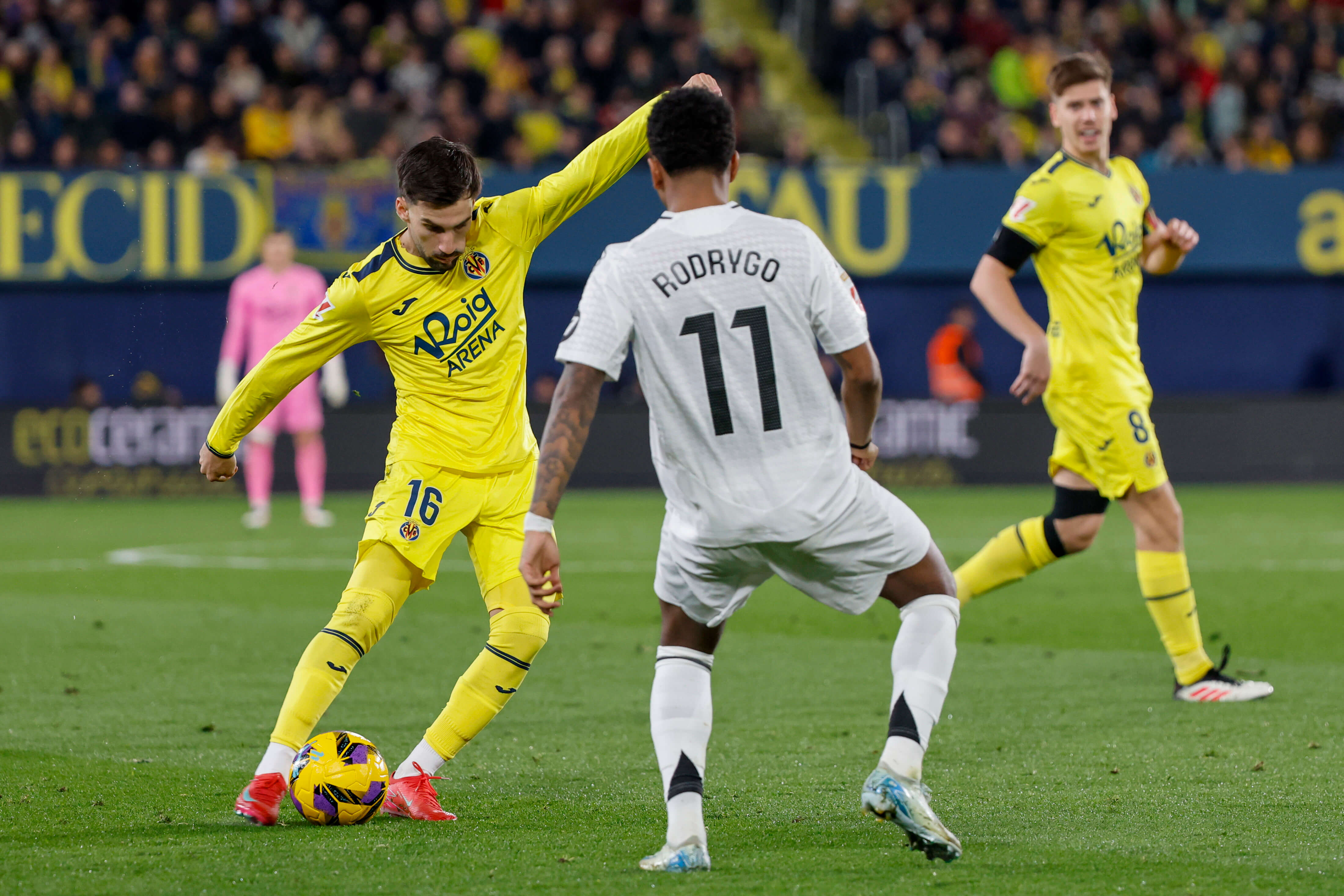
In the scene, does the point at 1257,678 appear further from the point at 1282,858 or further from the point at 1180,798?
the point at 1282,858

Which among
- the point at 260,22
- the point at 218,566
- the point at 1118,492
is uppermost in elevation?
the point at 260,22

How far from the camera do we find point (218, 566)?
468 inches

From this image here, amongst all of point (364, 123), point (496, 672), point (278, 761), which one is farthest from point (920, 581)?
point (364, 123)

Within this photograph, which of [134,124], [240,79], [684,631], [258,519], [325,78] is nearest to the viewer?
[684,631]

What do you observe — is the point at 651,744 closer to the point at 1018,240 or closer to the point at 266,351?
the point at 1018,240

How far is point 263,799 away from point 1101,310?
3.96m

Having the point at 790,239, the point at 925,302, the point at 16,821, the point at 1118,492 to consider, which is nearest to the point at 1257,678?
the point at 1118,492

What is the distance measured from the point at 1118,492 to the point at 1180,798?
2153mm

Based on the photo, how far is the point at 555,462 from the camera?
4.06 metres

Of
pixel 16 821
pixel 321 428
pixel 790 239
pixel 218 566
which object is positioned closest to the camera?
pixel 790 239

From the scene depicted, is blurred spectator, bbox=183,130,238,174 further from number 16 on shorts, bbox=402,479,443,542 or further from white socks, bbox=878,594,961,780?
white socks, bbox=878,594,961,780

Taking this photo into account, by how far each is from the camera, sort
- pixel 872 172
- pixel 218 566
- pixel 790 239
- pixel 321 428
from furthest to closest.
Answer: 1. pixel 872 172
2. pixel 321 428
3. pixel 218 566
4. pixel 790 239

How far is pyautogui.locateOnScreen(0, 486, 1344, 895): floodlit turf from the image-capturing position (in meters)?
4.21

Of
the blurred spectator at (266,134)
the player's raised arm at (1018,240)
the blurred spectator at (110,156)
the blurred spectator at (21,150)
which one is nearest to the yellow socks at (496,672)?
the player's raised arm at (1018,240)
